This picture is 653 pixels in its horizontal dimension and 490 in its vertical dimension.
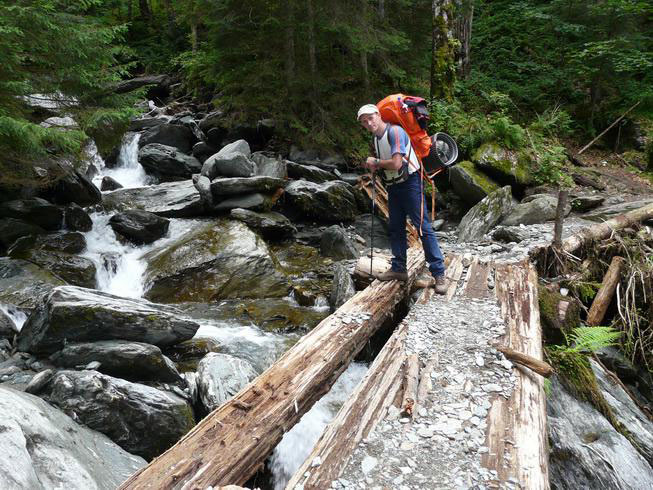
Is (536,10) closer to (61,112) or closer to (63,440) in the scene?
(61,112)

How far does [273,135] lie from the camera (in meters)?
17.1

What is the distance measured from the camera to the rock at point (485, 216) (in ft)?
34.9

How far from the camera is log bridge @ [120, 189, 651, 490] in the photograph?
3057 mm

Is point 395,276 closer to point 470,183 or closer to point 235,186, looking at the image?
point 235,186

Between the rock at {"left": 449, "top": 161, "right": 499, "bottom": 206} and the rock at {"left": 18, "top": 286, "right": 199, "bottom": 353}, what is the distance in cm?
975

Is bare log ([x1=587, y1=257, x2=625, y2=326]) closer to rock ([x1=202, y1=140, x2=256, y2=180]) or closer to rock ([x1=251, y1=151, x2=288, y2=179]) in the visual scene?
rock ([x1=251, y1=151, x2=288, y2=179])

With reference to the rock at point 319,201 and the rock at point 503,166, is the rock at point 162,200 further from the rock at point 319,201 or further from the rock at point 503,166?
the rock at point 503,166

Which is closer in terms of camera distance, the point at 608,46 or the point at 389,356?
the point at 389,356

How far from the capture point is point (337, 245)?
11.4 meters

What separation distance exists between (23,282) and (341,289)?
613 centimetres

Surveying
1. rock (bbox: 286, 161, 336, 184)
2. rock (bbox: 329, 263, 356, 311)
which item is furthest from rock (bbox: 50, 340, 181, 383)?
rock (bbox: 286, 161, 336, 184)

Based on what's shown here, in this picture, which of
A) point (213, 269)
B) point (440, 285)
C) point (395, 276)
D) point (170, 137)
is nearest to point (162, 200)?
point (213, 269)

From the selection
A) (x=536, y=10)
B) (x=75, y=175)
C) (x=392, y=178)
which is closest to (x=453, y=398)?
(x=392, y=178)

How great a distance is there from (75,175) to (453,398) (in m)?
11.2
